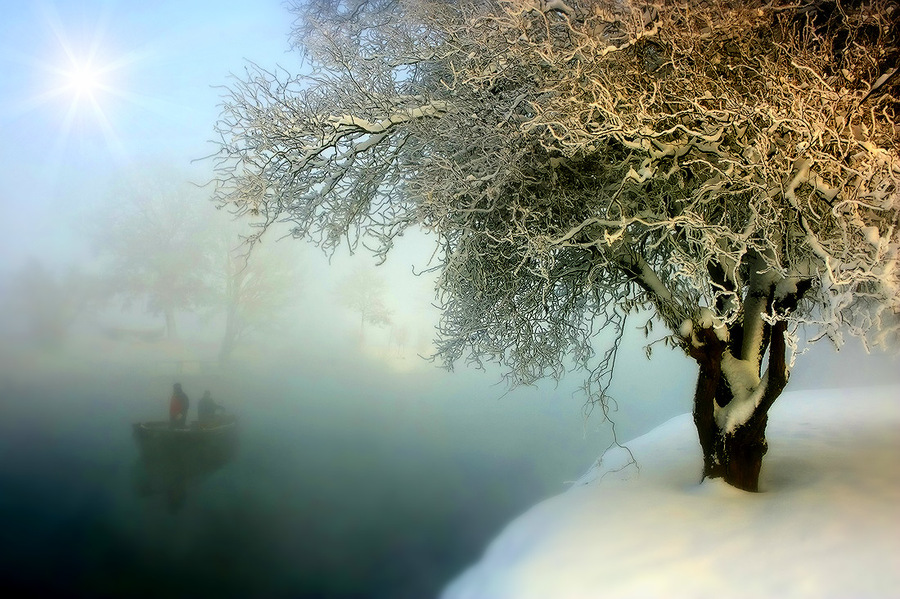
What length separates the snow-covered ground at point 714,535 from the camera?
9.29 ft

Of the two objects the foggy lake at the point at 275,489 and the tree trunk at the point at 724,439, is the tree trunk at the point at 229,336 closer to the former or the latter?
the foggy lake at the point at 275,489

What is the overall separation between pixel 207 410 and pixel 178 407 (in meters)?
0.26

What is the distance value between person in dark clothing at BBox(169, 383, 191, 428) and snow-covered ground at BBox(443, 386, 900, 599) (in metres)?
3.29

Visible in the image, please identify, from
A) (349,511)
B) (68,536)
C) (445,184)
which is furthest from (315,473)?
(445,184)

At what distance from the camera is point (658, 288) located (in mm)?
3838

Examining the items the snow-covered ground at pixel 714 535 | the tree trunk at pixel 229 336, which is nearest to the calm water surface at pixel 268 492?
the tree trunk at pixel 229 336

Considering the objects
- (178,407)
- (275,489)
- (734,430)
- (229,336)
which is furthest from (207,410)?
(734,430)

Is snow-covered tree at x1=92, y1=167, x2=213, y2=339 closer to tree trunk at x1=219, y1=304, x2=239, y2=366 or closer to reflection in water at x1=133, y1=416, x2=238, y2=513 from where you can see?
tree trunk at x1=219, y1=304, x2=239, y2=366

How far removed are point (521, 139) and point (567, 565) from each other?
223 centimetres

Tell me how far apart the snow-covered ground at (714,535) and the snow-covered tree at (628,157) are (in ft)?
1.50

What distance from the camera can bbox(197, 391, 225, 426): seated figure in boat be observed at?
6.17 m

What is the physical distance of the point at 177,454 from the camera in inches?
231

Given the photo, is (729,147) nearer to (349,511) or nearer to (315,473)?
(349,511)

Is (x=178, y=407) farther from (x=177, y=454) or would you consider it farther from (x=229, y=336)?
(x=229, y=336)
